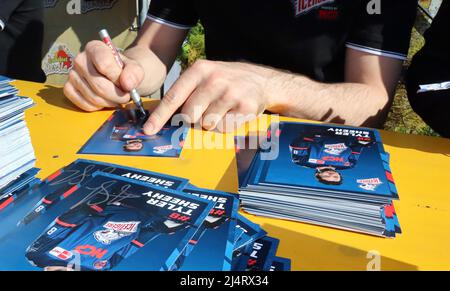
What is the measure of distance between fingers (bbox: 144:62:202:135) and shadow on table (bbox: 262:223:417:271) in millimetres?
405

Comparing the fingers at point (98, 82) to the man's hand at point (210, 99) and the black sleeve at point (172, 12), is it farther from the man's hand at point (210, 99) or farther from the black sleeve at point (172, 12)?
the black sleeve at point (172, 12)

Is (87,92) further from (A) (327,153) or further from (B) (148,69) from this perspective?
(A) (327,153)

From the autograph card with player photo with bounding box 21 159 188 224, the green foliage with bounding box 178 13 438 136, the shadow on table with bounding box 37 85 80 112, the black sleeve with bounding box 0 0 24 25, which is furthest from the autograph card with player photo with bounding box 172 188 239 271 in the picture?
the green foliage with bounding box 178 13 438 136

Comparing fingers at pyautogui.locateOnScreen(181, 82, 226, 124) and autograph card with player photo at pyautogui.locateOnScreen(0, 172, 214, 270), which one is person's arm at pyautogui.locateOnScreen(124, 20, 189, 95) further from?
autograph card with player photo at pyautogui.locateOnScreen(0, 172, 214, 270)

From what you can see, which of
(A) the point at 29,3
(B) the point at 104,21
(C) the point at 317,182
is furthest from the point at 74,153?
(B) the point at 104,21

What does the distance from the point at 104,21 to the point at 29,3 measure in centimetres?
108

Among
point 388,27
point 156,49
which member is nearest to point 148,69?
point 156,49

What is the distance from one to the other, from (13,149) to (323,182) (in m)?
0.51

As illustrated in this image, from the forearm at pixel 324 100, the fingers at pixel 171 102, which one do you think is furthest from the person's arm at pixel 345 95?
the fingers at pixel 171 102

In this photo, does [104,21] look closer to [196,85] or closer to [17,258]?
[196,85]

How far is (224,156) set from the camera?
0.81 m

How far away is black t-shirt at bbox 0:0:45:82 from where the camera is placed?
1753 millimetres

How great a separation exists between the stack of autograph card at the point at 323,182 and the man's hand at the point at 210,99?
0.40 feet

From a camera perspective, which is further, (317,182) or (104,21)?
(104,21)
